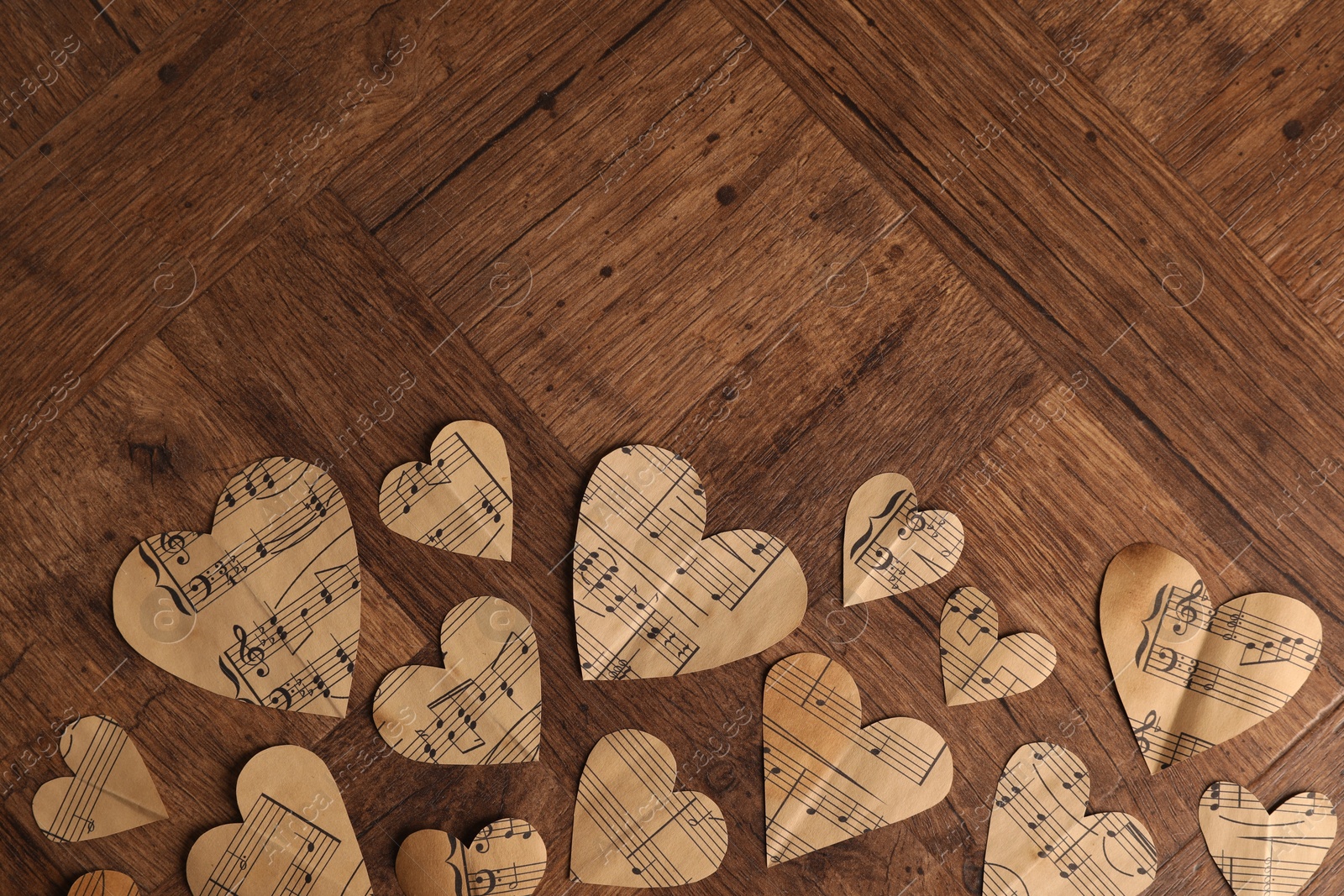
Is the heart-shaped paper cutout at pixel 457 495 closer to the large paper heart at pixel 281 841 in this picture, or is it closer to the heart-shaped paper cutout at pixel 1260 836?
the large paper heart at pixel 281 841

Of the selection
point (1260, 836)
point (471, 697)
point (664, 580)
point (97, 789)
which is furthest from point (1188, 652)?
point (97, 789)

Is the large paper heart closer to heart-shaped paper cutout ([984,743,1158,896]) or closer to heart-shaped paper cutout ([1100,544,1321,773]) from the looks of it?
heart-shaped paper cutout ([984,743,1158,896])

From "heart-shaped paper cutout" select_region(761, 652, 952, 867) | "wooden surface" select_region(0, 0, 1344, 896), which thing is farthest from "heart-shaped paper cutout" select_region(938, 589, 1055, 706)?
"heart-shaped paper cutout" select_region(761, 652, 952, 867)

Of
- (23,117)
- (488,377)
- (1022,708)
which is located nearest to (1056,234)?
(1022,708)

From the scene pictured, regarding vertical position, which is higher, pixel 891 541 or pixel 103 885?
pixel 103 885

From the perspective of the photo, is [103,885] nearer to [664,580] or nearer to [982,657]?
[664,580]

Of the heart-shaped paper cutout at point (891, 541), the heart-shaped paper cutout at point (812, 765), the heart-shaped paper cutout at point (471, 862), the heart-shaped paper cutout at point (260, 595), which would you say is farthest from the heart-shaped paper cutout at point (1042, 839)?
the heart-shaped paper cutout at point (260, 595)

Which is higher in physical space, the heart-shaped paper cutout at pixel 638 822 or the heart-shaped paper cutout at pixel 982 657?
the heart-shaped paper cutout at pixel 638 822
